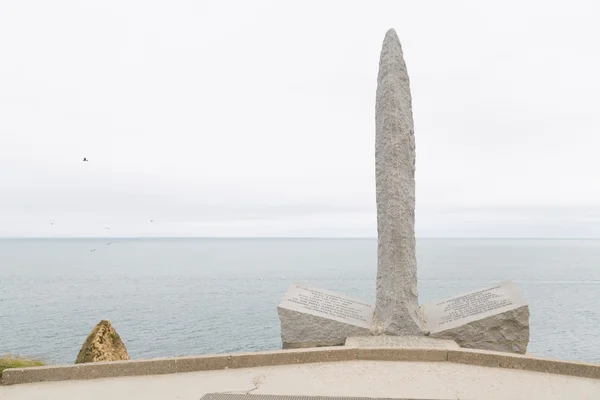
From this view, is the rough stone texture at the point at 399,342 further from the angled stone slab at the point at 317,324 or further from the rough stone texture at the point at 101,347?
the rough stone texture at the point at 101,347

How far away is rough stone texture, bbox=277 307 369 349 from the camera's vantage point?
28.4 ft

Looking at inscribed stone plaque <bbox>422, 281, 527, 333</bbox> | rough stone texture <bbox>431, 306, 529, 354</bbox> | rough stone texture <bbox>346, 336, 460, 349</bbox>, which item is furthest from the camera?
inscribed stone plaque <bbox>422, 281, 527, 333</bbox>

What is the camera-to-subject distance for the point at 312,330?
877 cm

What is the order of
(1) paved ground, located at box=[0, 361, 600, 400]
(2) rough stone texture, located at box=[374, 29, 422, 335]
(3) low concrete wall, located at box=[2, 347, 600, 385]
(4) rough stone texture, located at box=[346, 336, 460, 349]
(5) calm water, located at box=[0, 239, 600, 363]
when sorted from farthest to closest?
(5) calm water, located at box=[0, 239, 600, 363], (2) rough stone texture, located at box=[374, 29, 422, 335], (4) rough stone texture, located at box=[346, 336, 460, 349], (3) low concrete wall, located at box=[2, 347, 600, 385], (1) paved ground, located at box=[0, 361, 600, 400]

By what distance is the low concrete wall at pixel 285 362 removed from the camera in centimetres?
595

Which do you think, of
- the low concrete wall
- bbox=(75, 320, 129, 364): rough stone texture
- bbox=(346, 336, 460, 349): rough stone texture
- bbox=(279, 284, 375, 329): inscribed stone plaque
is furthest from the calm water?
the low concrete wall

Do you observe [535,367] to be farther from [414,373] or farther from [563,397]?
[414,373]

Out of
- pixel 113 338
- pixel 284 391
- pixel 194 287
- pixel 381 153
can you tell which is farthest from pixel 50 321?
Result: pixel 284 391

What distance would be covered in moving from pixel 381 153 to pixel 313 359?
4.24 metres

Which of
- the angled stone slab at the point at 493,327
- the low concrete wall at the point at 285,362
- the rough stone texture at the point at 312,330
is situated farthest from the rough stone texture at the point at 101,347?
the angled stone slab at the point at 493,327

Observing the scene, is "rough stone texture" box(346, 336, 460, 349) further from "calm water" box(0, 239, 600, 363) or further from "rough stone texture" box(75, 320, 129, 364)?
"calm water" box(0, 239, 600, 363)

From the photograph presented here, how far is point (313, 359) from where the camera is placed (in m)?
6.67

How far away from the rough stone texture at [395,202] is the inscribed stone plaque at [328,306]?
33 cm

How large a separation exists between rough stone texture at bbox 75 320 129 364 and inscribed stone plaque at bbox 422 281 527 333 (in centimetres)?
511
